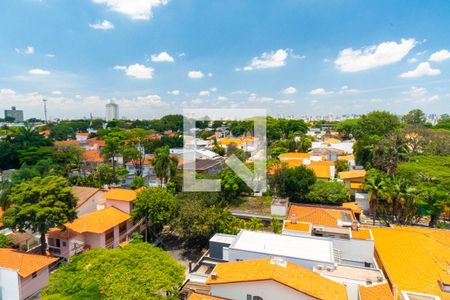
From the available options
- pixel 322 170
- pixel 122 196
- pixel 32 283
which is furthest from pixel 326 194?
pixel 32 283

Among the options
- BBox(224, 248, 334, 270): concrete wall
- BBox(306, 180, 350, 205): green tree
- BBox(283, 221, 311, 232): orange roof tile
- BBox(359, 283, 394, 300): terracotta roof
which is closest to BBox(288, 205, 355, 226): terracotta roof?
BBox(283, 221, 311, 232): orange roof tile

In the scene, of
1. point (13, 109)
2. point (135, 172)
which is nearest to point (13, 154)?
point (135, 172)

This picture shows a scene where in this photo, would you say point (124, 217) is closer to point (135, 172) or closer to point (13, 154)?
point (135, 172)

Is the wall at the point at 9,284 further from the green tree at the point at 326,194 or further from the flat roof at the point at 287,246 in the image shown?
the green tree at the point at 326,194

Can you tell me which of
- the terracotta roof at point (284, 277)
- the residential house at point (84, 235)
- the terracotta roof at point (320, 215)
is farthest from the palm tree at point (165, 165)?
the terracotta roof at point (284, 277)

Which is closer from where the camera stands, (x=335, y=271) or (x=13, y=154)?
(x=335, y=271)

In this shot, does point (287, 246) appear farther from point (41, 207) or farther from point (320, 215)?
point (41, 207)
